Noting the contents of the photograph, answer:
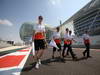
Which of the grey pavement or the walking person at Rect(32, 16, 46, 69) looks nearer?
the grey pavement

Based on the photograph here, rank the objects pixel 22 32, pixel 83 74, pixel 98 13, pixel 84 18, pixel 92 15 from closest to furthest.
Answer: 1. pixel 83 74
2. pixel 98 13
3. pixel 92 15
4. pixel 84 18
5. pixel 22 32

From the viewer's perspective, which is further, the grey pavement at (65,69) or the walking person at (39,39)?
the walking person at (39,39)

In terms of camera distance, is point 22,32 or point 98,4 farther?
point 22,32

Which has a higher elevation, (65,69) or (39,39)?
(39,39)

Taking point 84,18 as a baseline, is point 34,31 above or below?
below

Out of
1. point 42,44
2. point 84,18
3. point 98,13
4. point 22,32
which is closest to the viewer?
point 42,44

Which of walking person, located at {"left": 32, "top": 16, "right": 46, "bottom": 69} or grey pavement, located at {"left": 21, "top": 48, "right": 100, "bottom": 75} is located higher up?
walking person, located at {"left": 32, "top": 16, "right": 46, "bottom": 69}

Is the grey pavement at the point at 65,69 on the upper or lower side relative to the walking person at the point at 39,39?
lower

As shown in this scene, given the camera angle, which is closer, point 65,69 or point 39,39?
point 65,69

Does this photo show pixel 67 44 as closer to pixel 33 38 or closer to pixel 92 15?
pixel 33 38

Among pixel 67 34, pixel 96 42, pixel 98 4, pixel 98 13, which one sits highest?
pixel 98 4

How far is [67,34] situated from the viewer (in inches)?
295

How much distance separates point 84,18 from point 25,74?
7766cm

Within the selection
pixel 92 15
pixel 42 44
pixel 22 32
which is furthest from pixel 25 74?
pixel 22 32
